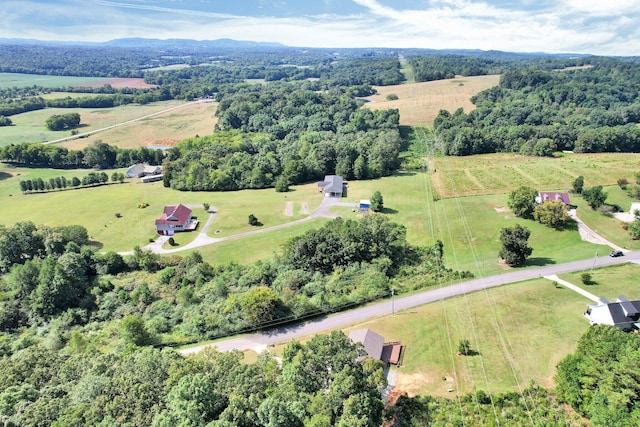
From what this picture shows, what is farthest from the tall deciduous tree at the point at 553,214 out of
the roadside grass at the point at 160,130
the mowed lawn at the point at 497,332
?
the roadside grass at the point at 160,130

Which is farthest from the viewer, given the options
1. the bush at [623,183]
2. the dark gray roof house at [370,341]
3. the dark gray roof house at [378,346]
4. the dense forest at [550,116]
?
the dense forest at [550,116]

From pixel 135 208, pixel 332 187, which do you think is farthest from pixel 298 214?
pixel 135 208

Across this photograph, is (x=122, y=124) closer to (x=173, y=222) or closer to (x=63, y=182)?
(x=63, y=182)

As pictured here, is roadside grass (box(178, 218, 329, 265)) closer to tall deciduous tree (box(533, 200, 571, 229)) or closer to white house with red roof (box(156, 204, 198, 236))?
white house with red roof (box(156, 204, 198, 236))

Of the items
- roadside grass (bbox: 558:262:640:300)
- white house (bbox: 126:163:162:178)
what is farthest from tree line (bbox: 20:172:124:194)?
roadside grass (bbox: 558:262:640:300)

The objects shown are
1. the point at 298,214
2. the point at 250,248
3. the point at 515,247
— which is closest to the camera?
the point at 515,247

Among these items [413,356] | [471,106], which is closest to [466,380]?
[413,356]

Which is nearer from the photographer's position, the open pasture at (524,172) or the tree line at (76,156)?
the open pasture at (524,172)

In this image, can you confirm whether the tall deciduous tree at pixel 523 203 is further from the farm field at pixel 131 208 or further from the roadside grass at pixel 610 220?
the farm field at pixel 131 208
